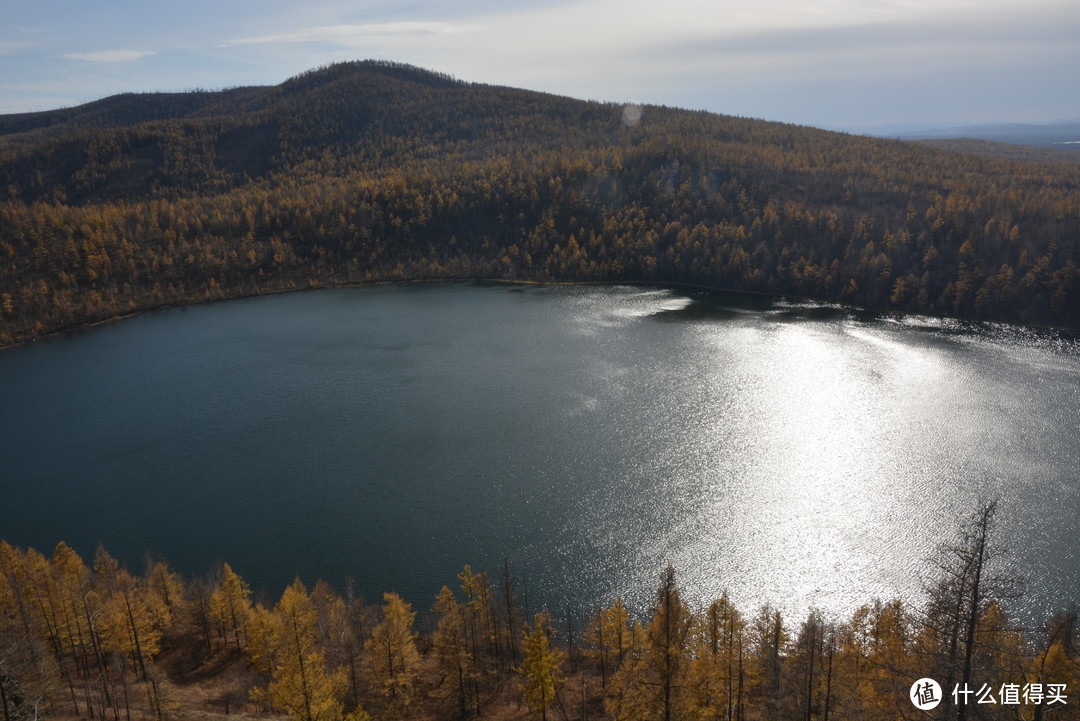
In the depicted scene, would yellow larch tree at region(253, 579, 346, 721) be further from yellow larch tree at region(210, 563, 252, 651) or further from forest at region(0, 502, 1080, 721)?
yellow larch tree at region(210, 563, 252, 651)

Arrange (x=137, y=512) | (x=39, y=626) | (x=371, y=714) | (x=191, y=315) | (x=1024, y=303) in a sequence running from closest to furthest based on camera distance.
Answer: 1. (x=371, y=714)
2. (x=39, y=626)
3. (x=137, y=512)
4. (x=1024, y=303)
5. (x=191, y=315)

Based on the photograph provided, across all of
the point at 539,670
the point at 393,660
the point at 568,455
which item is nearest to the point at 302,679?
the point at 393,660

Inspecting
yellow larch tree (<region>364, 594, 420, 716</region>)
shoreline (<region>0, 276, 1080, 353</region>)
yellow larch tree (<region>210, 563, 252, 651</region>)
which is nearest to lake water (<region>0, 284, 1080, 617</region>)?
yellow larch tree (<region>210, 563, 252, 651</region>)

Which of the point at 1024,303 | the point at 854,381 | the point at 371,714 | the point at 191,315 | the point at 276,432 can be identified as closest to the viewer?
the point at 371,714

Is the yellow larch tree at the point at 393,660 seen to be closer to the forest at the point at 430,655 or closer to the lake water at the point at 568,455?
the forest at the point at 430,655

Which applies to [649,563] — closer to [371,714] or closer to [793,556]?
[793,556]

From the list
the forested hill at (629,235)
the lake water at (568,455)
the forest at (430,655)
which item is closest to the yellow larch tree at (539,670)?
the forest at (430,655)

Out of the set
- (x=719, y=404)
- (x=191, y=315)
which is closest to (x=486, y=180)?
(x=191, y=315)
